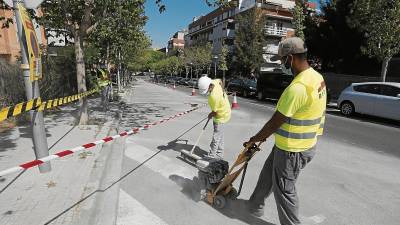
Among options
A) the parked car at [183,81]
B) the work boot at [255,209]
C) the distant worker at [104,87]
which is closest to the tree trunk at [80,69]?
the distant worker at [104,87]

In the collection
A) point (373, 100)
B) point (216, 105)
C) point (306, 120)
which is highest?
point (306, 120)

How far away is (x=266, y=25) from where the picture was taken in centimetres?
5025

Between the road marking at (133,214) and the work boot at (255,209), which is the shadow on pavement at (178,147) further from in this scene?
the work boot at (255,209)

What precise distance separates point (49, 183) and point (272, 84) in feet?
61.1

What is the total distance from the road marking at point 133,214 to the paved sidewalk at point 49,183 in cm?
45

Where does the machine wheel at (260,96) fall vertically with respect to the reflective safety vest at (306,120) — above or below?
below

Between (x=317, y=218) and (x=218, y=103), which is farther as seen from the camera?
(x=218, y=103)

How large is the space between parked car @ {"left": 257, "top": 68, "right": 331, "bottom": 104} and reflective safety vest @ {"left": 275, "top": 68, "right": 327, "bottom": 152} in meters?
18.2

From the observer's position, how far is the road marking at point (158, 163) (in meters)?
5.49

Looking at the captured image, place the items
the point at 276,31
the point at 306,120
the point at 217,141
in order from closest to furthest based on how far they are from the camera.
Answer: the point at 306,120 < the point at 217,141 < the point at 276,31

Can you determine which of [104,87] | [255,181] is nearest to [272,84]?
Result: [104,87]

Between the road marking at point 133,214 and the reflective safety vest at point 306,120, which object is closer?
the reflective safety vest at point 306,120

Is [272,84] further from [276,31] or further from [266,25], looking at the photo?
[276,31]

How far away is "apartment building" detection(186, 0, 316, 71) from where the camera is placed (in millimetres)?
52594
